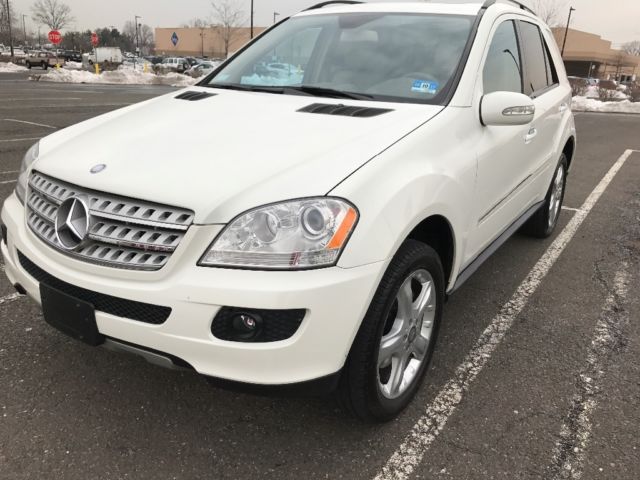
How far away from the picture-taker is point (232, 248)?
1825mm

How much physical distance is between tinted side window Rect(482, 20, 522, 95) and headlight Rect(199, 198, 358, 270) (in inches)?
60.2

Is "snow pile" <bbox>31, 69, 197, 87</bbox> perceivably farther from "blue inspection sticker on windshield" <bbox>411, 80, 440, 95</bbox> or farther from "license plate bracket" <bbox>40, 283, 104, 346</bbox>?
"license plate bracket" <bbox>40, 283, 104, 346</bbox>

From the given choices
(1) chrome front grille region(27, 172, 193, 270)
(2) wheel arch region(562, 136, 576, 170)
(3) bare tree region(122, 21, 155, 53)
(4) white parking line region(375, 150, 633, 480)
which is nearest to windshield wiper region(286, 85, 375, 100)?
(1) chrome front grille region(27, 172, 193, 270)

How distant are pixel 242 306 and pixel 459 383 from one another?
142 cm

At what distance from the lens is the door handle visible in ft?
11.3

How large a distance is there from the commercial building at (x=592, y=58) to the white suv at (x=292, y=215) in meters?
84.9

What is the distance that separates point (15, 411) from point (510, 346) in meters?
2.50

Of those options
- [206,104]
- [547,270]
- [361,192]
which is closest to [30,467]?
[361,192]

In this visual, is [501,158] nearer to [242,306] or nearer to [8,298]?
[242,306]

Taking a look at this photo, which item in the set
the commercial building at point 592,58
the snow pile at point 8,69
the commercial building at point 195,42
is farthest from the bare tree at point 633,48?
the snow pile at point 8,69

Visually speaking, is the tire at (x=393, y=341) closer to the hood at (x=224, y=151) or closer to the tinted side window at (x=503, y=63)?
the hood at (x=224, y=151)

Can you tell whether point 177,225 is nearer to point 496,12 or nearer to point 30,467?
point 30,467

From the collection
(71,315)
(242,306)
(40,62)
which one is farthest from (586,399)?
(40,62)

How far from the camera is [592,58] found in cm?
7969
